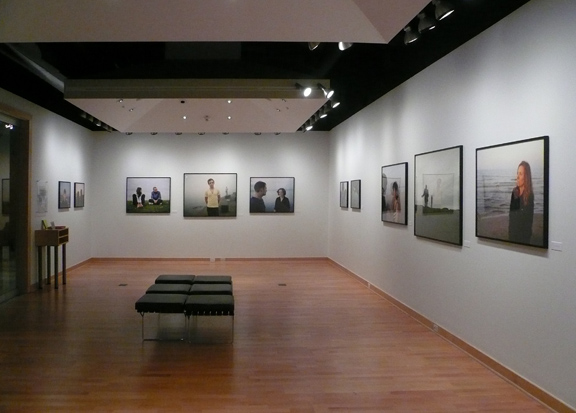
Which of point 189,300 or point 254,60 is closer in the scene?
point 189,300

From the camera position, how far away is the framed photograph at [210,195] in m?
14.8

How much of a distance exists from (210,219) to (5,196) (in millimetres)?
6686

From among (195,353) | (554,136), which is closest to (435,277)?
(554,136)

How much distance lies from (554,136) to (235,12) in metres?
3.59

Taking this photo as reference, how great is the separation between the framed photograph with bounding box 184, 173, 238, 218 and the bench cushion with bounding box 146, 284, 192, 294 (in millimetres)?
7623

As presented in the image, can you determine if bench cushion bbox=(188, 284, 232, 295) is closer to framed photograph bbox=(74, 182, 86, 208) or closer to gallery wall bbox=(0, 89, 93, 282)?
gallery wall bbox=(0, 89, 93, 282)

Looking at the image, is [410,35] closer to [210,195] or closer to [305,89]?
[305,89]

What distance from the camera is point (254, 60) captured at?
298 inches

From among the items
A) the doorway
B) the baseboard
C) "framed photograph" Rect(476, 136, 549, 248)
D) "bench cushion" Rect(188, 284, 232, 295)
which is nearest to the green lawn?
the doorway

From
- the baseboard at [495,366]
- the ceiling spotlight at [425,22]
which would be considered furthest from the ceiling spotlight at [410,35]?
the baseboard at [495,366]

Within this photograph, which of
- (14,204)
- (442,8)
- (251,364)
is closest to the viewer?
(442,8)

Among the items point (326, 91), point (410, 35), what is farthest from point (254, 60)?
point (410, 35)

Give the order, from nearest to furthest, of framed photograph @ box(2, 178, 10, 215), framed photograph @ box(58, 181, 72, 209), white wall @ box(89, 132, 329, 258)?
framed photograph @ box(2, 178, 10, 215) → framed photograph @ box(58, 181, 72, 209) → white wall @ box(89, 132, 329, 258)

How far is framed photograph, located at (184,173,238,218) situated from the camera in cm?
1484
